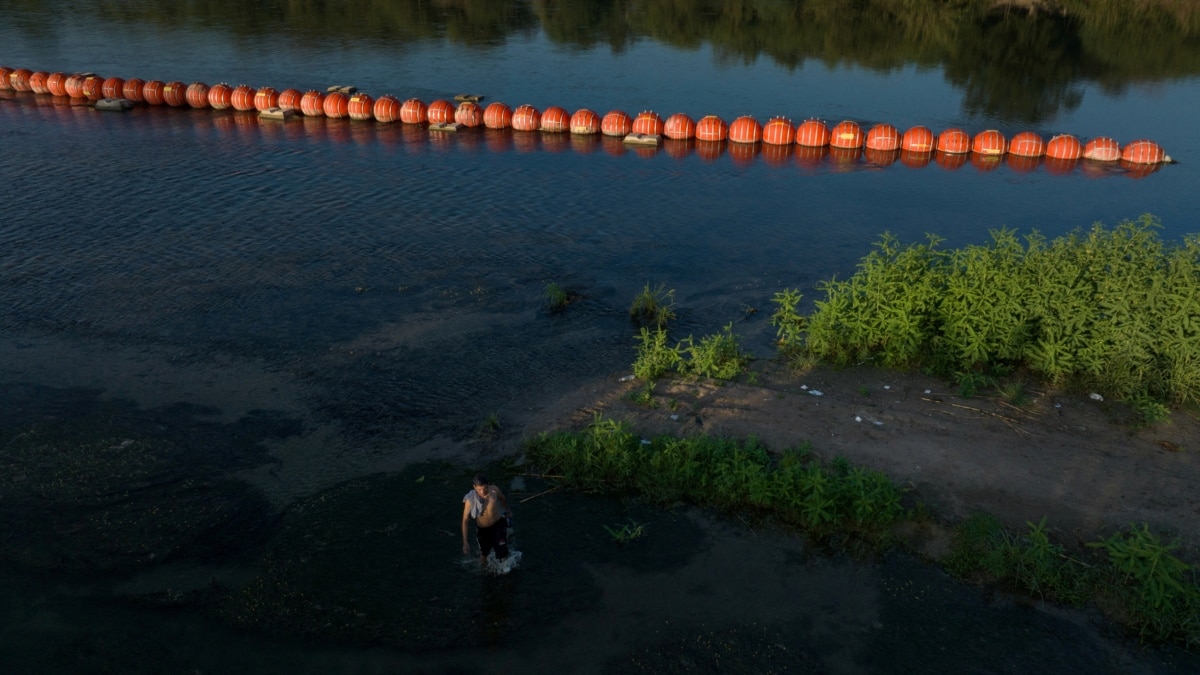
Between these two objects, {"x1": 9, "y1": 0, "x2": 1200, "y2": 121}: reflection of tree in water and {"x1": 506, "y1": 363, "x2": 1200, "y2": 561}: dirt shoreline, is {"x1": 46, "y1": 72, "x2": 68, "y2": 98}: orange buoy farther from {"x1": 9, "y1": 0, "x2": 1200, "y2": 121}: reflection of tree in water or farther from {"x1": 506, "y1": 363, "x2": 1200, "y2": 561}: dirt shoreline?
{"x1": 506, "y1": 363, "x2": 1200, "y2": 561}: dirt shoreline

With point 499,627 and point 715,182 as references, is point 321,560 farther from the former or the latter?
point 715,182

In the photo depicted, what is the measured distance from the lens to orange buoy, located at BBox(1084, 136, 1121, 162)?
31.7 meters

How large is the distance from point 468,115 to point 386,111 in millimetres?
3634

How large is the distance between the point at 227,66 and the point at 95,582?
3917cm

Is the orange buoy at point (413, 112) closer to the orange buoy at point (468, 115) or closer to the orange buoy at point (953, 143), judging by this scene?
the orange buoy at point (468, 115)

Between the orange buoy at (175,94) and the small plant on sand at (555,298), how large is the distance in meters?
26.2

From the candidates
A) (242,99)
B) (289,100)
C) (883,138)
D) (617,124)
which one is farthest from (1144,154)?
(242,99)

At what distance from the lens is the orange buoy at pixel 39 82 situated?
1547 inches

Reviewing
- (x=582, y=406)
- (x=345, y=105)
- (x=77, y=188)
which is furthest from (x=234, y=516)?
(x=345, y=105)

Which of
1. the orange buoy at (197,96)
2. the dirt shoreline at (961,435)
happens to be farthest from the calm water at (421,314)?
the dirt shoreline at (961,435)

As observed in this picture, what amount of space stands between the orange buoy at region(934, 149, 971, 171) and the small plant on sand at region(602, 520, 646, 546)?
24079 mm

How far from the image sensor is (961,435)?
569 inches

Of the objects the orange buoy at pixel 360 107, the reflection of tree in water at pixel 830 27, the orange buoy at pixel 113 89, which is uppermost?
the reflection of tree in water at pixel 830 27

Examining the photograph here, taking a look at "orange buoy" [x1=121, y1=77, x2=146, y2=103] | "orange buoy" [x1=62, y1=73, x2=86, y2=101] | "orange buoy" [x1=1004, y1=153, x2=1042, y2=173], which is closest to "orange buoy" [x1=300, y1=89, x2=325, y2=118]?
"orange buoy" [x1=121, y1=77, x2=146, y2=103]
